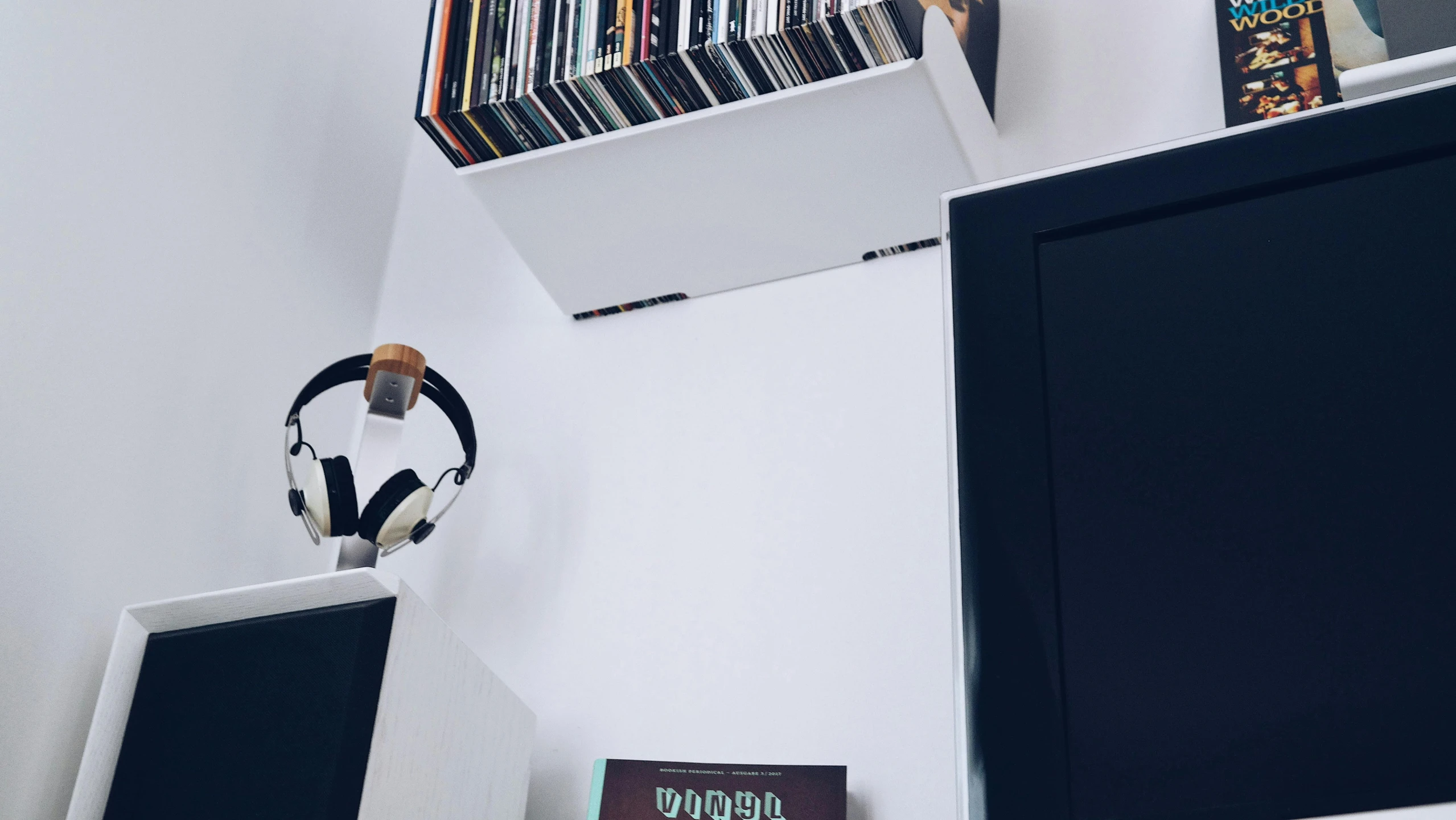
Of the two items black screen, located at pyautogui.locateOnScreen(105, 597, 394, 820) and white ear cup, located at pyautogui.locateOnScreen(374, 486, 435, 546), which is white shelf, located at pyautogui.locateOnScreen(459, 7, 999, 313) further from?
black screen, located at pyautogui.locateOnScreen(105, 597, 394, 820)

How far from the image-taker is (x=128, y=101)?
1263 millimetres

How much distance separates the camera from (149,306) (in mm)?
1240

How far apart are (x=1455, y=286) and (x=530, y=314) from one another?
1096 mm

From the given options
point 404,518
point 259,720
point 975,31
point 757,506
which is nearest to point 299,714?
point 259,720

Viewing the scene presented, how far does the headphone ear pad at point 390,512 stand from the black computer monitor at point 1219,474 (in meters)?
0.63

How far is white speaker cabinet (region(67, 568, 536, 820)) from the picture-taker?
2.82 ft

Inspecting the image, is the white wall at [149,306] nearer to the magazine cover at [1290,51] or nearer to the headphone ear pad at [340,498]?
the headphone ear pad at [340,498]

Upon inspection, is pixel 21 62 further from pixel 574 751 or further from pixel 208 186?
pixel 574 751

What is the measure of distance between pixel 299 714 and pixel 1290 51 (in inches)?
42.1

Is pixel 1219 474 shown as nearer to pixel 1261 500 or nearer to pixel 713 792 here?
pixel 1261 500

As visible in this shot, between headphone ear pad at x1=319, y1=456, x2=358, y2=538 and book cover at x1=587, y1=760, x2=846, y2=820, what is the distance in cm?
35

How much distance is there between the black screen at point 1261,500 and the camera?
575mm

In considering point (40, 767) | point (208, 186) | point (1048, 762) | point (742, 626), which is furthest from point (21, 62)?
point (1048, 762)

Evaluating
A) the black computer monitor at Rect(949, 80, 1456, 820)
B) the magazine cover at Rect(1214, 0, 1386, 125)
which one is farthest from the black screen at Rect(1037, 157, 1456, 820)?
the magazine cover at Rect(1214, 0, 1386, 125)
